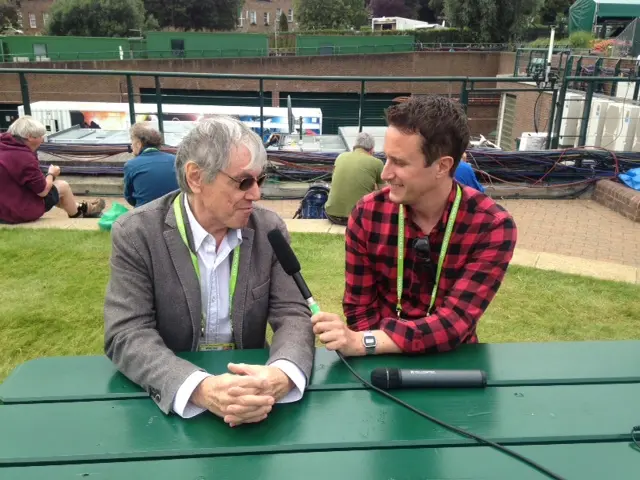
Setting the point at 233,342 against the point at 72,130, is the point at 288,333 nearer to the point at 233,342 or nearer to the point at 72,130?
the point at 233,342

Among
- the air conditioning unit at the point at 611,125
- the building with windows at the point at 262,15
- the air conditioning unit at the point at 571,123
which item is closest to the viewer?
the air conditioning unit at the point at 611,125

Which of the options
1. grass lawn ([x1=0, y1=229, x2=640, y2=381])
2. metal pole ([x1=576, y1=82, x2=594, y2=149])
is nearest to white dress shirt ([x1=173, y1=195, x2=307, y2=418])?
grass lawn ([x1=0, y1=229, x2=640, y2=381])

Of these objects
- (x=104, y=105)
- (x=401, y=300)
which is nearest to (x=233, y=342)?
(x=401, y=300)

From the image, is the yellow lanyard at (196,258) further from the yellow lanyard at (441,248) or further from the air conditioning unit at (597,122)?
the air conditioning unit at (597,122)

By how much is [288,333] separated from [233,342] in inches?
10.5

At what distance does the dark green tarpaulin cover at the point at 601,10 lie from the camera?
922 inches

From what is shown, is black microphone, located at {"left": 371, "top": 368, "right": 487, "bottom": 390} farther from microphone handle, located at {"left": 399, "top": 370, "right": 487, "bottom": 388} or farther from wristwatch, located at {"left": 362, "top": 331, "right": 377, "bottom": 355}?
wristwatch, located at {"left": 362, "top": 331, "right": 377, "bottom": 355}

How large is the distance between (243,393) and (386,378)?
0.41 metres

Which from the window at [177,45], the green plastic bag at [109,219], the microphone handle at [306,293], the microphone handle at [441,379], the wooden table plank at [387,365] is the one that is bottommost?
the green plastic bag at [109,219]

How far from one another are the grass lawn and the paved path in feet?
1.00

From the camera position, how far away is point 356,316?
216cm

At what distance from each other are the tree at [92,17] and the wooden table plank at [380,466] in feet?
136

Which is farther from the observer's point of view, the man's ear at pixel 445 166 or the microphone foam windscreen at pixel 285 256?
the man's ear at pixel 445 166

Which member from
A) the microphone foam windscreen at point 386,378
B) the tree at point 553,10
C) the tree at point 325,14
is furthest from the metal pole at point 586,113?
the tree at point 553,10
